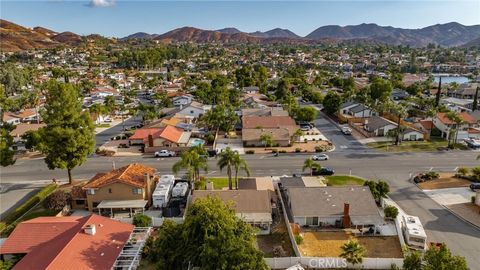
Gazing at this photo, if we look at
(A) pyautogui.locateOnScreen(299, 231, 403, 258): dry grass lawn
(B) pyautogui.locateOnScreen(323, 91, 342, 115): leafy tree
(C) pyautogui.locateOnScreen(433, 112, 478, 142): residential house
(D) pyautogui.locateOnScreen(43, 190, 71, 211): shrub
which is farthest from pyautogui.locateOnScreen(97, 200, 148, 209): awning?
(B) pyautogui.locateOnScreen(323, 91, 342, 115): leafy tree

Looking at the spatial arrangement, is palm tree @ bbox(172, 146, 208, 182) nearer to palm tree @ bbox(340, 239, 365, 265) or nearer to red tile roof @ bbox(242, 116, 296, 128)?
palm tree @ bbox(340, 239, 365, 265)

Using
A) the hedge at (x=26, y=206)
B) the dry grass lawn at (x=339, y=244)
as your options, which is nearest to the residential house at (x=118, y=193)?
the hedge at (x=26, y=206)

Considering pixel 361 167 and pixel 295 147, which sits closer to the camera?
pixel 361 167

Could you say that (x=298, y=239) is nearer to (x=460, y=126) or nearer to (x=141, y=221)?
(x=141, y=221)

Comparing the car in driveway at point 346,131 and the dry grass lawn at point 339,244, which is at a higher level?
the car in driveway at point 346,131

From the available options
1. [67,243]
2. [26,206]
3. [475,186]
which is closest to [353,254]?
[67,243]

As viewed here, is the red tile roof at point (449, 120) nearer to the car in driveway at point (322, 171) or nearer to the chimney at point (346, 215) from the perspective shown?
the car in driveway at point (322, 171)

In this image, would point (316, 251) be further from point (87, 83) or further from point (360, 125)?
point (87, 83)
